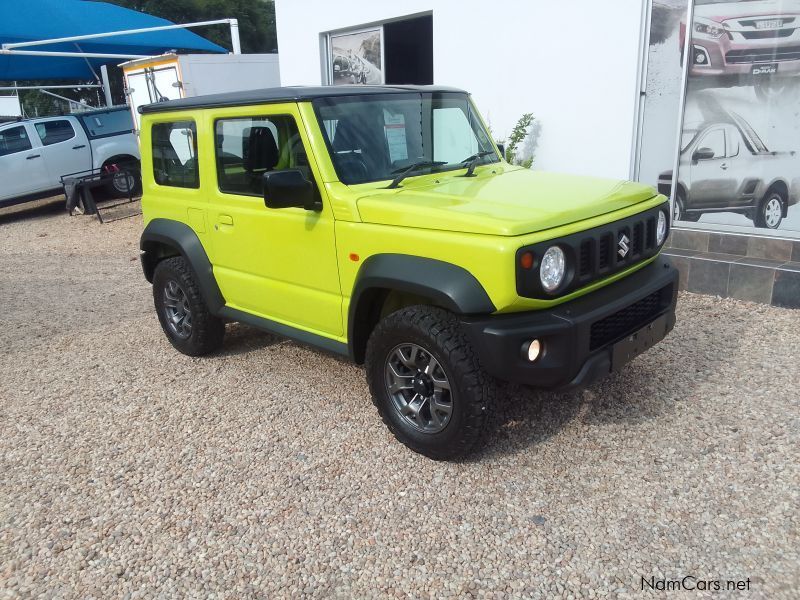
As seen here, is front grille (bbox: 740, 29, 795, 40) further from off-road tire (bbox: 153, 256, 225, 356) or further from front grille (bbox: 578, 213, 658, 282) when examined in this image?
off-road tire (bbox: 153, 256, 225, 356)

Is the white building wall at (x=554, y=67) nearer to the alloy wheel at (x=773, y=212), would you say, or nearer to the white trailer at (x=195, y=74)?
the alloy wheel at (x=773, y=212)

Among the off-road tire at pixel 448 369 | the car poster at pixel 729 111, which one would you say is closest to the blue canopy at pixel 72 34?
the car poster at pixel 729 111

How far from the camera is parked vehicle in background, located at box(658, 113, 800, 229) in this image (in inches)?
228

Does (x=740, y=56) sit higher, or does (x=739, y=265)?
(x=740, y=56)

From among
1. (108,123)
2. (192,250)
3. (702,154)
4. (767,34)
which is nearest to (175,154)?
(192,250)

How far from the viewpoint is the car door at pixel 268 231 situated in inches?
142

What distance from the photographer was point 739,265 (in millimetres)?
5426

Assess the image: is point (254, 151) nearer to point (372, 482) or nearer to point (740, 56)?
point (372, 482)

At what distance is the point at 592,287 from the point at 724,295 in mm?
2980

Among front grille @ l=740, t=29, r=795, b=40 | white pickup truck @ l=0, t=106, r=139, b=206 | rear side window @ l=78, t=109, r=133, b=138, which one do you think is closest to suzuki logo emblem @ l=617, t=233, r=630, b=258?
front grille @ l=740, t=29, r=795, b=40

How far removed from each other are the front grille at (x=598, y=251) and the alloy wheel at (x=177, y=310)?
2820 mm

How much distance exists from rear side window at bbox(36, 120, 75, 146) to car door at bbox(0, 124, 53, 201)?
19 cm

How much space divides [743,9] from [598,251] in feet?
12.9

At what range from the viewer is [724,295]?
555cm
